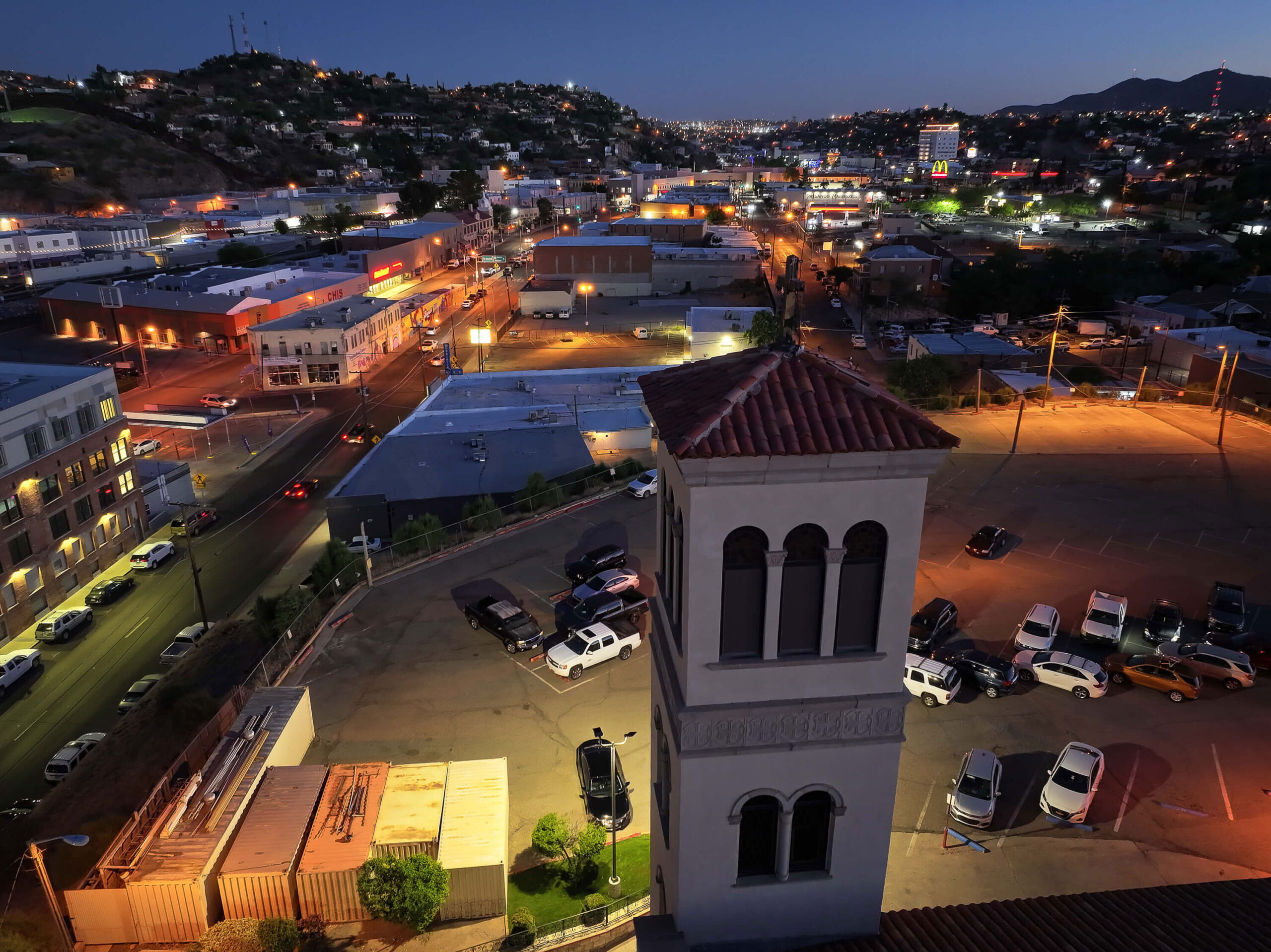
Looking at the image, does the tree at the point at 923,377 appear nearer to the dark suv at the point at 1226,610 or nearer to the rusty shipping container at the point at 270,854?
the dark suv at the point at 1226,610

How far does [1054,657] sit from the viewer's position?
20.0 metres

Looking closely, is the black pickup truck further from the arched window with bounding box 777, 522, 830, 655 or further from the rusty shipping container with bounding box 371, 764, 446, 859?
the arched window with bounding box 777, 522, 830, 655

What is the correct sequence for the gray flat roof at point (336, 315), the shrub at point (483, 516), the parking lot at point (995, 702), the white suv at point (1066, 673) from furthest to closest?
the gray flat roof at point (336, 315), the shrub at point (483, 516), the white suv at point (1066, 673), the parking lot at point (995, 702)

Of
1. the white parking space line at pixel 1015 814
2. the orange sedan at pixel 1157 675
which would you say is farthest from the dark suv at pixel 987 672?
the white parking space line at pixel 1015 814

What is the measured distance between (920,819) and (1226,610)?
43.0 feet

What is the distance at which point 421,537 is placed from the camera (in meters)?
26.2

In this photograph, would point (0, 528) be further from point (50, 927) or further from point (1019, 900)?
point (1019, 900)

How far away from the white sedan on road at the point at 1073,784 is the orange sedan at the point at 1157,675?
4478 millimetres

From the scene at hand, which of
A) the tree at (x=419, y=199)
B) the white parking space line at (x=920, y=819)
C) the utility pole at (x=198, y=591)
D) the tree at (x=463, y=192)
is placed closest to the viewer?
the white parking space line at (x=920, y=819)

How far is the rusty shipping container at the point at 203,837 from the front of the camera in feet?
44.6

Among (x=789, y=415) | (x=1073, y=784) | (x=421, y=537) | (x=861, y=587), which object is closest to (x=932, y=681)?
(x=1073, y=784)

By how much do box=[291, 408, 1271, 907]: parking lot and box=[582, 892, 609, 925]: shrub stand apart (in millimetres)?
1830

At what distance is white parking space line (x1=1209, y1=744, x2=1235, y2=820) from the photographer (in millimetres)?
15750

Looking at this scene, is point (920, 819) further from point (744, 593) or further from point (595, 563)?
point (595, 563)
